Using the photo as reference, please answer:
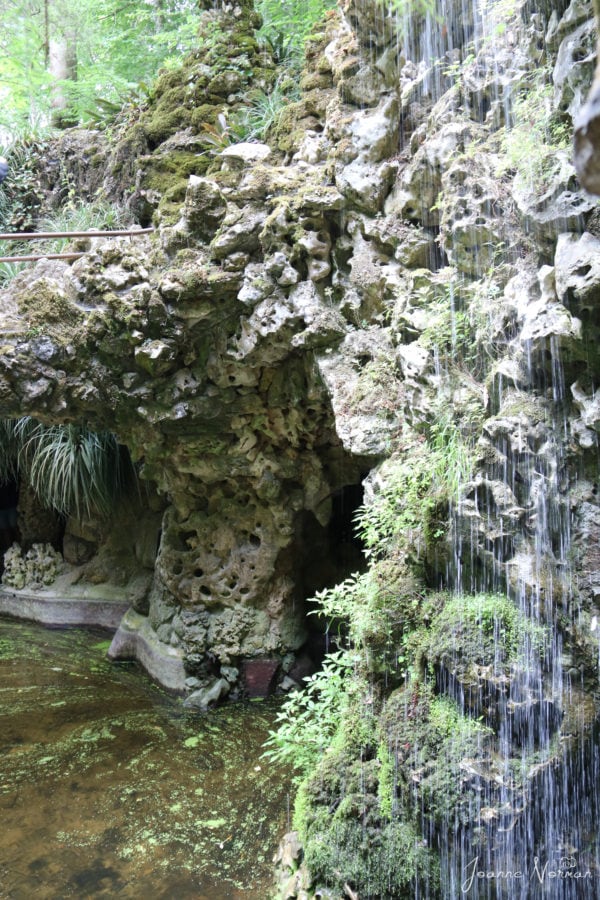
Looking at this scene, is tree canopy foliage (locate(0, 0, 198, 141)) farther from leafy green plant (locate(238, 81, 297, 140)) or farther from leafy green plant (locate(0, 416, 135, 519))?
leafy green plant (locate(0, 416, 135, 519))

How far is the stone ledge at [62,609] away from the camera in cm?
828

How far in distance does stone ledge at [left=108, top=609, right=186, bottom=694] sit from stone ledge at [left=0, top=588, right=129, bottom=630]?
0.74 meters

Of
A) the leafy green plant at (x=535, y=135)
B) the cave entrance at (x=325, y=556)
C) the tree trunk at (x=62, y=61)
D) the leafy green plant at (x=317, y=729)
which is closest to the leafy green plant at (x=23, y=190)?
the tree trunk at (x=62, y=61)

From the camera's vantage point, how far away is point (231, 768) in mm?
5176

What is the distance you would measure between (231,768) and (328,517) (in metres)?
2.26

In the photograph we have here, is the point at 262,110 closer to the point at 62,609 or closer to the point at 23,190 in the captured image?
the point at 23,190

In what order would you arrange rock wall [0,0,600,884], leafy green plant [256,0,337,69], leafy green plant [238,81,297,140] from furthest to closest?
leafy green plant [256,0,337,69] → leafy green plant [238,81,297,140] → rock wall [0,0,600,884]

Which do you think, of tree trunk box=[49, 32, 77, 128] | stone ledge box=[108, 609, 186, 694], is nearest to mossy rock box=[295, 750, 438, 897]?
stone ledge box=[108, 609, 186, 694]

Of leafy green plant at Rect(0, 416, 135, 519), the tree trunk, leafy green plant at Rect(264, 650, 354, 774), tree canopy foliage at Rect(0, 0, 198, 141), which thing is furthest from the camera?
the tree trunk

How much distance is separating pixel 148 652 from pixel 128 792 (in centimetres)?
221

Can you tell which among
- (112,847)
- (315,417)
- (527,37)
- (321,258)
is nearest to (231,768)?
(112,847)

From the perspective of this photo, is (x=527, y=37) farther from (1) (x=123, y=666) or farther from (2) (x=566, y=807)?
(1) (x=123, y=666)

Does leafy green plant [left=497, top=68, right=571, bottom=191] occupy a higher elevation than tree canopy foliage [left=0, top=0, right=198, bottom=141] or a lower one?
lower

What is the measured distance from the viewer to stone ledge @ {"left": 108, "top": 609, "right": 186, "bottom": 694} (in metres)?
6.62
